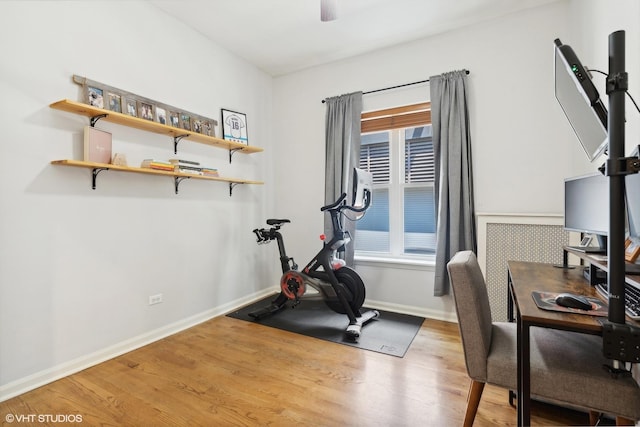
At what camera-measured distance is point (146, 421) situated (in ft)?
5.32

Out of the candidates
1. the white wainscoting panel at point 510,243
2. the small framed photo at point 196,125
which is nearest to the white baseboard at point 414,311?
the white wainscoting panel at point 510,243

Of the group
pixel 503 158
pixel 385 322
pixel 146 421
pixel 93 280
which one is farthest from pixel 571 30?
pixel 93 280

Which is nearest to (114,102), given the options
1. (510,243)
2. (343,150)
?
(343,150)

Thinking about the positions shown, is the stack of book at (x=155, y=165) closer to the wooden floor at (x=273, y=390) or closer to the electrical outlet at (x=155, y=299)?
the electrical outlet at (x=155, y=299)

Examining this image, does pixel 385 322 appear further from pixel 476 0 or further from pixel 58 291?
pixel 476 0

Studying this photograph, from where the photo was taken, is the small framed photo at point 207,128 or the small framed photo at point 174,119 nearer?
the small framed photo at point 174,119

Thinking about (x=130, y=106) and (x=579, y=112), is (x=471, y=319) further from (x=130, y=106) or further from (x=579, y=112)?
(x=130, y=106)

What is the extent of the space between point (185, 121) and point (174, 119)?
112mm

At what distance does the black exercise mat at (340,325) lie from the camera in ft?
8.28

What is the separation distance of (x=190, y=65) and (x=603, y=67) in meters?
3.31

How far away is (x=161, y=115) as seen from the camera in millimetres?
2691

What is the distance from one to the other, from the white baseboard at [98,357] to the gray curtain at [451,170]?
2.39m

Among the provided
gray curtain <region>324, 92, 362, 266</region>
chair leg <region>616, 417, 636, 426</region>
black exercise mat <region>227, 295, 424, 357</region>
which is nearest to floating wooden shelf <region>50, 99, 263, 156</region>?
gray curtain <region>324, 92, 362, 266</region>

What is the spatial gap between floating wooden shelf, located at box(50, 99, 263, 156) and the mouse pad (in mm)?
2754
